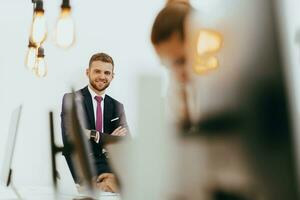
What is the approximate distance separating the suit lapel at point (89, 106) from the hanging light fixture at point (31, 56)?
31cm

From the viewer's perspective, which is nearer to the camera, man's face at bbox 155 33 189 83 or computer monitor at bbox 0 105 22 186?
man's face at bbox 155 33 189 83

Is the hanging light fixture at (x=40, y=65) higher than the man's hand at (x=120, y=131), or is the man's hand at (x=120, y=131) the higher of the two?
the hanging light fixture at (x=40, y=65)

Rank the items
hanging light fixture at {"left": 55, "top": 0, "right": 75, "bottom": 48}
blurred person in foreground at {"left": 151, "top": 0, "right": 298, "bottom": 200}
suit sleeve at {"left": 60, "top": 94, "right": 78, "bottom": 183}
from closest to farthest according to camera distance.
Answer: blurred person in foreground at {"left": 151, "top": 0, "right": 298, "bottom": 200}, hanging light fixture at {"left": 55, "top": 0, "right": 75, "bottom": 48}, suit sleeve at {"left": 60, "top": 94, "right": 78, "bottom": 183}

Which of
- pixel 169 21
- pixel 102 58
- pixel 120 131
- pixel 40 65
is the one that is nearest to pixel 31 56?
pixel 40 65

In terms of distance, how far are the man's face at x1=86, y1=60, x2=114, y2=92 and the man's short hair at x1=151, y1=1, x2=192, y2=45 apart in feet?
0.85

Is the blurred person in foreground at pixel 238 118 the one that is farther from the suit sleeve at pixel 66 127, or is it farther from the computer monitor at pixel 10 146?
the computer monitor at pixel 10 146

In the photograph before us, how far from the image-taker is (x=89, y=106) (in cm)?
197

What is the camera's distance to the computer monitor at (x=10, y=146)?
1.99 m

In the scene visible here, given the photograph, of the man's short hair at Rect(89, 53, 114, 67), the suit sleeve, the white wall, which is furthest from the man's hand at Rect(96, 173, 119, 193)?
the man's short hair at Rect(89, 53, 114, 67)

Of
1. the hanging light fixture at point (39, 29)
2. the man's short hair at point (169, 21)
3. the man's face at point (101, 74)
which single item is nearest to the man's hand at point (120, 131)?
the man's face at point (101, 74)

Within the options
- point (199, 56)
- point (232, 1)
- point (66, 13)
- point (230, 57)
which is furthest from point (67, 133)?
point (232, 1)

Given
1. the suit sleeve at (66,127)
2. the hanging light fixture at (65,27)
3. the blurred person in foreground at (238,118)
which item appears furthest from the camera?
the suit sleeve at (66,127)

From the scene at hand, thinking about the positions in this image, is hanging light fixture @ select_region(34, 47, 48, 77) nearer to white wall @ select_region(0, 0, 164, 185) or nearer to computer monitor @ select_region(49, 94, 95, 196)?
white wall @ select_region(0, 0, 164, 185)

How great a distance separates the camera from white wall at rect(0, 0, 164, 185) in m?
1.94
